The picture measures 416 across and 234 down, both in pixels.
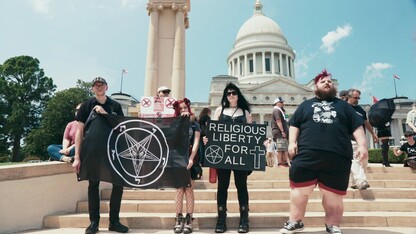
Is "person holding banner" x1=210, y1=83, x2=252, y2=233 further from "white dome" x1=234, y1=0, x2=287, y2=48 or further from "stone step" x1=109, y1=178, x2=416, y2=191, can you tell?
"white dome" x1=234, y1=0, x2=287, y2=48

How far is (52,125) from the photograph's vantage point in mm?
41000

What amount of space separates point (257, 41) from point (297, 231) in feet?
257

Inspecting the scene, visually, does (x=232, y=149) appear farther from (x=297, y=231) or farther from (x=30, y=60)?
(x=30, y=60)

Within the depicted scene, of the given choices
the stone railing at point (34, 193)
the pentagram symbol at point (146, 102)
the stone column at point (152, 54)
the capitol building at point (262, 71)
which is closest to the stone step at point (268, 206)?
the stone railing at point (34, 193)

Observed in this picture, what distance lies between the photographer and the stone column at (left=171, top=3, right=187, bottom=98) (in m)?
11.1

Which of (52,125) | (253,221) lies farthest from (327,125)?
(52,125)

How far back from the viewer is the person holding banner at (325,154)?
3.53 metres

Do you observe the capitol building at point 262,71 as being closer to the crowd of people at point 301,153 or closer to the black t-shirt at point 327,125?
the crowd of people at point 301,153

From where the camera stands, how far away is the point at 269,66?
249 ft

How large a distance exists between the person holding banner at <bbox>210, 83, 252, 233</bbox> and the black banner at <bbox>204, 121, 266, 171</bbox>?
127 mm

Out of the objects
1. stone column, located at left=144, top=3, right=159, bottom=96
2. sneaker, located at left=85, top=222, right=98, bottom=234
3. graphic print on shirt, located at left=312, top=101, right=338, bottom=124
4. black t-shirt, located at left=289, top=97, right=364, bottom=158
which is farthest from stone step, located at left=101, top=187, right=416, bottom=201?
stone column, located at left=144, top=3, right=159, bottom=96

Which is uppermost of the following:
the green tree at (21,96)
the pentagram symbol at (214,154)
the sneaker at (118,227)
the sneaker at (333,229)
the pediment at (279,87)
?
the pediment at (279,87)

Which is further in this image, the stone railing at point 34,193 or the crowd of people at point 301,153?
the stone railing at point 34,193

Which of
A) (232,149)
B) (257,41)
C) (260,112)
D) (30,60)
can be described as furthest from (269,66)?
(232,149)
